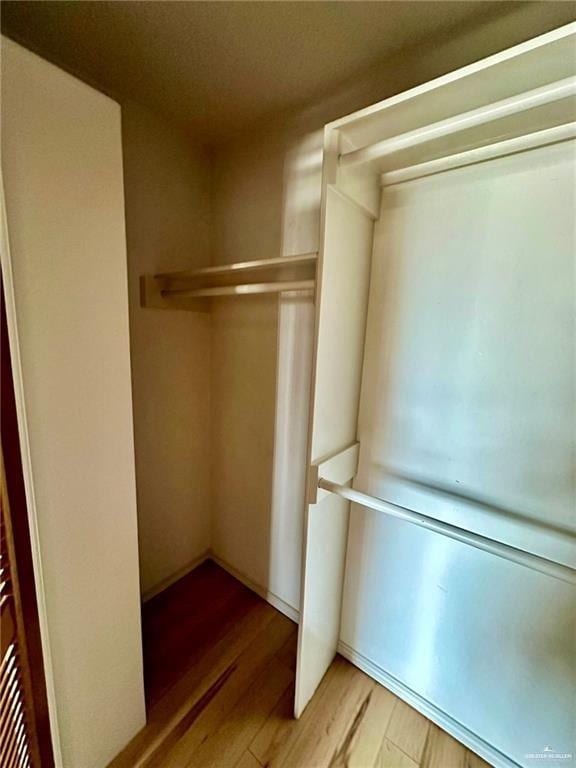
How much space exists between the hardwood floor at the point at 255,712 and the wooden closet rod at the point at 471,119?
2.23 meters

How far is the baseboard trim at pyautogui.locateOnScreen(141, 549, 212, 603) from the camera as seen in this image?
198 cm

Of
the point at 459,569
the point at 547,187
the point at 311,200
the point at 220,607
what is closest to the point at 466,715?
the point at 459,569

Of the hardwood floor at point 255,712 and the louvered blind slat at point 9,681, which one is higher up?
the louvered blind slat at point 9,681

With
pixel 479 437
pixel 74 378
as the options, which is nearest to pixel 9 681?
pixel 74 378

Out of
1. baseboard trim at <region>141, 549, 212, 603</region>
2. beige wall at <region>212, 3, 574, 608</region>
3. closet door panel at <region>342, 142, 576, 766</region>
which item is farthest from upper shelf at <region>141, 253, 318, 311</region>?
baseboard trim at <region>141, 549, 212, 603</region>

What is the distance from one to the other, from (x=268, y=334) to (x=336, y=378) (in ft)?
2.04

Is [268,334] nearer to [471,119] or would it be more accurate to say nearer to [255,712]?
[471,119]

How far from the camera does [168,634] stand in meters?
1.76

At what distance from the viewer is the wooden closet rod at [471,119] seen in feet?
2.72

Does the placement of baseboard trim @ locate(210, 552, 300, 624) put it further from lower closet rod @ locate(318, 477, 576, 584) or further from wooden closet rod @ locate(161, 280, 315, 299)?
wooden closet rod @ locate(161, 280, 315, 299)

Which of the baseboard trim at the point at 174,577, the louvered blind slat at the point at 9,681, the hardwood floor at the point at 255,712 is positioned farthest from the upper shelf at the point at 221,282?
the hardwood floor at the point at 255,712

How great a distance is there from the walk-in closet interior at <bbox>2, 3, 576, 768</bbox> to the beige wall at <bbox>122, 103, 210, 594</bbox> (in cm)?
2

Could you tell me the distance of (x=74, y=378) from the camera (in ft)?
3.17

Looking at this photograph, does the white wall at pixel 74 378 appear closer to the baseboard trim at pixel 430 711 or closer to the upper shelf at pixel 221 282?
the upper shelf at pixel 221 282
